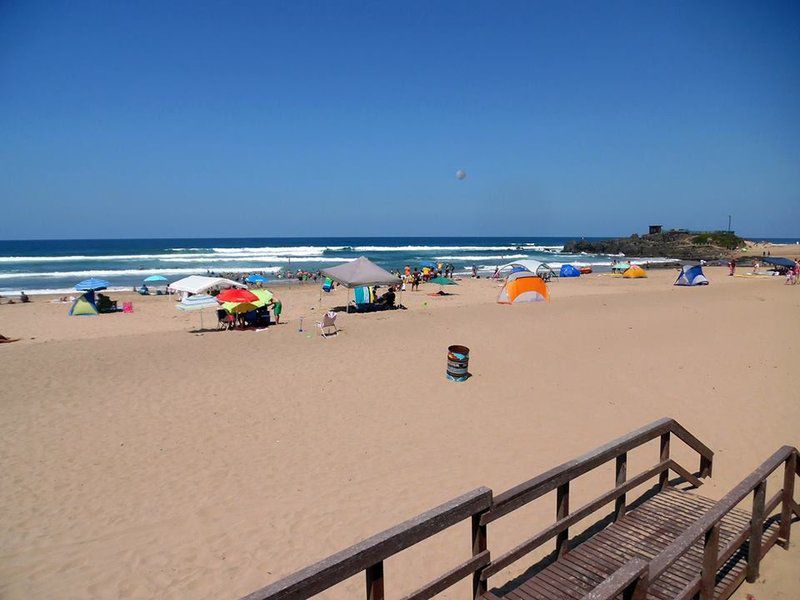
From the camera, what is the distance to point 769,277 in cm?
3152

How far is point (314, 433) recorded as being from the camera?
268 inches

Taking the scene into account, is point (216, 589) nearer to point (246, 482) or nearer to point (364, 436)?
point (246, 482)

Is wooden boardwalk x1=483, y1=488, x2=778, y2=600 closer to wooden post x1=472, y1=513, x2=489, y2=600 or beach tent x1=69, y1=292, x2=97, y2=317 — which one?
wooden post x1=472, y1=513, x2=489, y2=600

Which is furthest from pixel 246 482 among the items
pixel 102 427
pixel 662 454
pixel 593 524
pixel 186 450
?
pixel 662 454

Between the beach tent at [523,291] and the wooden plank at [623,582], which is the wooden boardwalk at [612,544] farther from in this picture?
the beach tent at [523,291]

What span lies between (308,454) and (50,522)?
8.87 feet

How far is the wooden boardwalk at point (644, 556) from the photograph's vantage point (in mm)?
3189

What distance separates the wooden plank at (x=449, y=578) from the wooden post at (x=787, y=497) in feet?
8.55

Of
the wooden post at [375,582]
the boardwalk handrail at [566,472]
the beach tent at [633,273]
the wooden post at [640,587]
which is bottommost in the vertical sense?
the beach tent at [633,273]

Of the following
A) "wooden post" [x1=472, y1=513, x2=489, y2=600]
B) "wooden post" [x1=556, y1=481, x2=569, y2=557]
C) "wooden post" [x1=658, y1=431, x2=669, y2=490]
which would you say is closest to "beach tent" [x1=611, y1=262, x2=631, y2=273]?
"wooden post" [x1=658, y1=431, x2=669, y2=490]

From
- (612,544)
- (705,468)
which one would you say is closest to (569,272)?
(705,468)

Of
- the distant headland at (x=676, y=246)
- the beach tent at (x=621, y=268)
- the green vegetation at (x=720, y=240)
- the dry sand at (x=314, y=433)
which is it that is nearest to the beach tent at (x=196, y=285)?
the dry sand at (x=314, y=433)

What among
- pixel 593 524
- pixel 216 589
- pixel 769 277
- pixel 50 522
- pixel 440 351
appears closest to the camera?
pixel 216 589

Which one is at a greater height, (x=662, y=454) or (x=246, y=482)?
(x=662, y=454)
